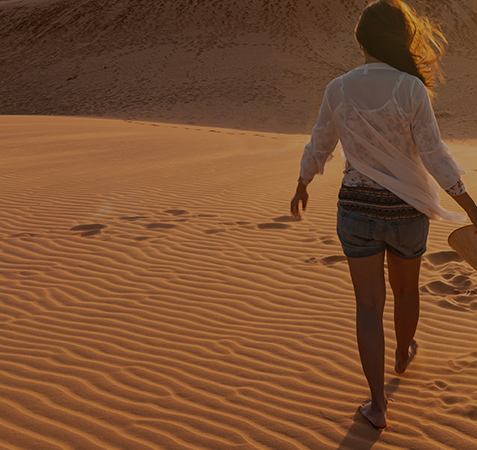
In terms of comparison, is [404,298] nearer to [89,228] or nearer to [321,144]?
[321,144]

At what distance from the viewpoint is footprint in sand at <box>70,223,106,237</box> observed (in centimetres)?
723

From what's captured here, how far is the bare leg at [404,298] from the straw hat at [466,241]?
0.67 ft

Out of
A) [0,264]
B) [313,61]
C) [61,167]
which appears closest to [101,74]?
[313,61]

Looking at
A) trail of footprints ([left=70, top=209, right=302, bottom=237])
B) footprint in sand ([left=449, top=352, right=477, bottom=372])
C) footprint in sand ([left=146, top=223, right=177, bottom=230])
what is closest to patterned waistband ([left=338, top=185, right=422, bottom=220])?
footprint in sand ([left=449, top=352, right=477, bottom=372])

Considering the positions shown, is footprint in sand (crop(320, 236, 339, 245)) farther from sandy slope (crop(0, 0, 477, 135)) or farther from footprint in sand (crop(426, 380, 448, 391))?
sandy slope (crop(0, 0, 477, 135))

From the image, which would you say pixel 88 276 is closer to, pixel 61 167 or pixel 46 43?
pixel 61 167

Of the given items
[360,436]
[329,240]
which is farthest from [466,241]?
[329,240]

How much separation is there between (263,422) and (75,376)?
1225 millimetres

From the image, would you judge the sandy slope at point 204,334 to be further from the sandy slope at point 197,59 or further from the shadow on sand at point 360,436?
the sandy slope at point 197,59

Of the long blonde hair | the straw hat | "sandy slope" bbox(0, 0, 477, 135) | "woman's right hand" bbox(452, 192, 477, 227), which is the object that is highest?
the long blonde hair

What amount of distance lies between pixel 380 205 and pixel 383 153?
0.23 m

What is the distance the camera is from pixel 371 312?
2979mm

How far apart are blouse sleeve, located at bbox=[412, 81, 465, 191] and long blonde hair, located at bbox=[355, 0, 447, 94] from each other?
0.48 feet

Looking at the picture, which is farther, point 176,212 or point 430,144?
point 176,212
